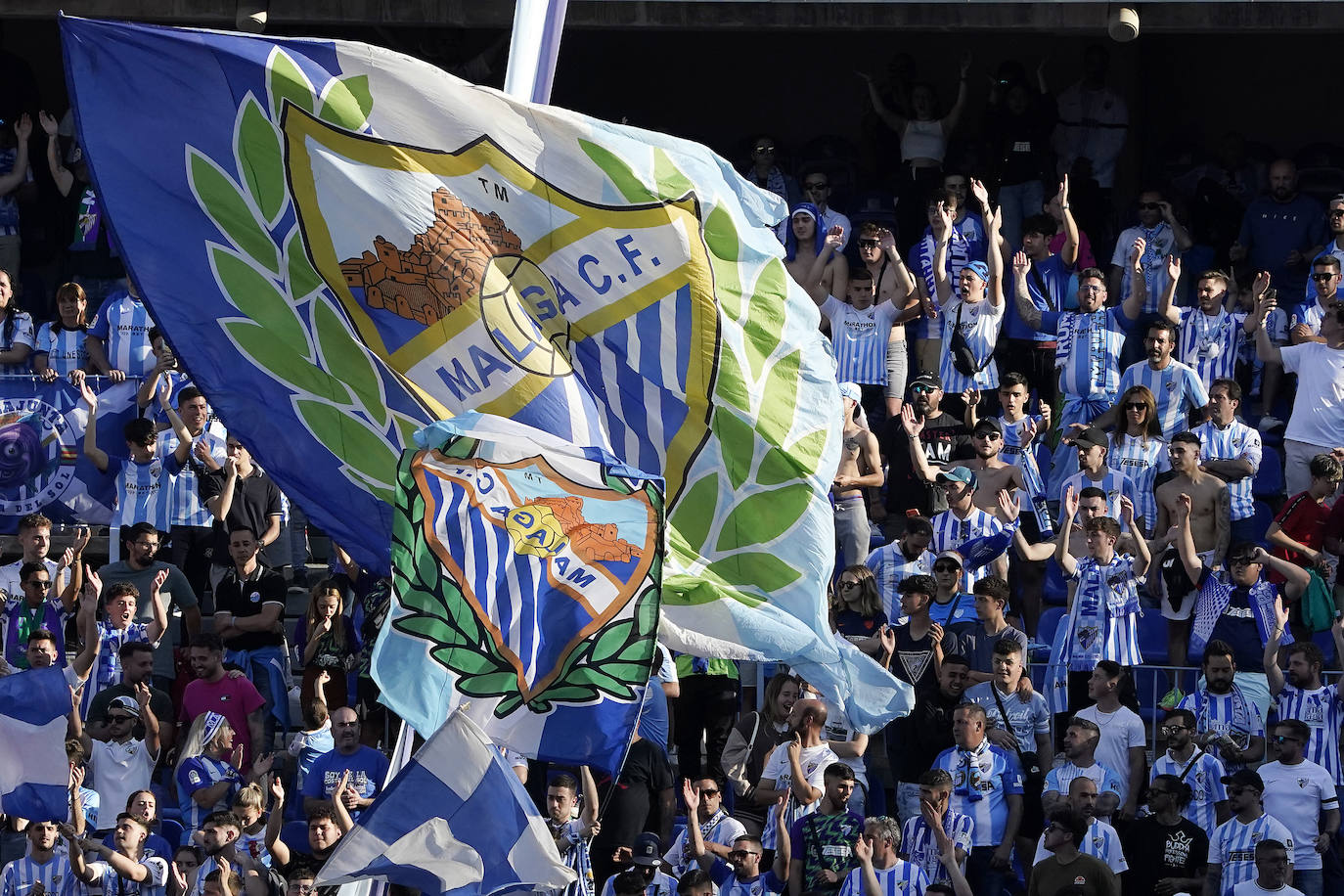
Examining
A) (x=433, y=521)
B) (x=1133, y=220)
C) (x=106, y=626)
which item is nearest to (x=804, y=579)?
(x=433, y=521)

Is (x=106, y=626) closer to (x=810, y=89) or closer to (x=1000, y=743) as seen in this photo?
(x=1000, y=743)

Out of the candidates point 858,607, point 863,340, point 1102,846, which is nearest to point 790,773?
point 858,607

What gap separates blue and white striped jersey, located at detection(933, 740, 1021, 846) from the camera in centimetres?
1412

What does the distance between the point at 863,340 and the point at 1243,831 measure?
5.12m

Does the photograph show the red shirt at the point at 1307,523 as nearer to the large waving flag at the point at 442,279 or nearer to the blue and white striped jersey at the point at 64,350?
the large waving flag at the point at 442,279

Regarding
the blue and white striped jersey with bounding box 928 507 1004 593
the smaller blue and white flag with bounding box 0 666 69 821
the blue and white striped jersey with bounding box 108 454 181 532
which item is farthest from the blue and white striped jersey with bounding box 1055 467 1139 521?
the smaller blue and white flag with bounding box 0 666 69 821

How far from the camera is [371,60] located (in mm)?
11492

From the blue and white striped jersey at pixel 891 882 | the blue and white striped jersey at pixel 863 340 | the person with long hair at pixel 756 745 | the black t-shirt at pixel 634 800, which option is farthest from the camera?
the blue and white striped jersey at pixel 863 340

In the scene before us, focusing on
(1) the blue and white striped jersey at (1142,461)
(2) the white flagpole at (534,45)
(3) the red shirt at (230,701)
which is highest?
(2) the white flagpole at (534,45)

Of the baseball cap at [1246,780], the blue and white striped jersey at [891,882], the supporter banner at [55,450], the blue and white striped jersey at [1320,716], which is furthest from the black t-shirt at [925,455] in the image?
the supporter banner at [55,450]

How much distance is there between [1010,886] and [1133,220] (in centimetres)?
652

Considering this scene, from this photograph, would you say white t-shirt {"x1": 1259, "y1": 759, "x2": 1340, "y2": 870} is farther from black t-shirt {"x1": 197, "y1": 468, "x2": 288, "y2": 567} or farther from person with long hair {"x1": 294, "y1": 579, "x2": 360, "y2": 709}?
black t-shirt {"x1": 197, "y1": 468, "x2": 288, "y2": 567}

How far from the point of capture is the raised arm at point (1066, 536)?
15.5 m

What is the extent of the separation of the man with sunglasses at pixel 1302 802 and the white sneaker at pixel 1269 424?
151 inches
